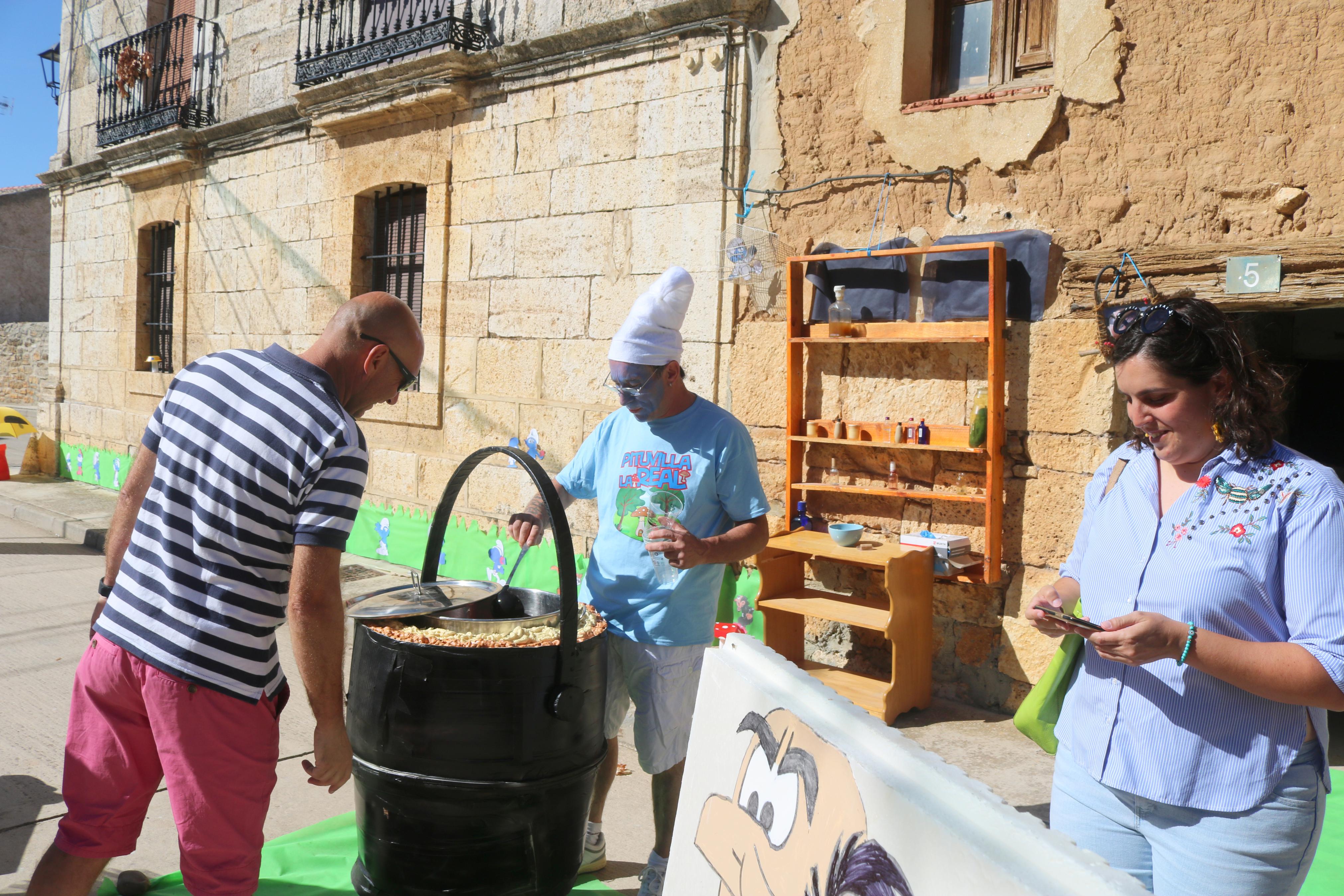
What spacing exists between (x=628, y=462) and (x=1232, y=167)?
308 centimetres

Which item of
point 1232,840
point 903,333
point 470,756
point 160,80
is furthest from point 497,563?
point 160,80

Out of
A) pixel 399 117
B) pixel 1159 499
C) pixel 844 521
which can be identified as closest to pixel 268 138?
pixel 399 117

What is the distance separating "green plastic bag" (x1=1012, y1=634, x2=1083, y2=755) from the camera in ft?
6.23

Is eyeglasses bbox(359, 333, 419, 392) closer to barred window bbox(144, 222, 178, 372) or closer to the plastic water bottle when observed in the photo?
the plastic water bottle

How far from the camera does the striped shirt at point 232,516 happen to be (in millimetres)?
2037

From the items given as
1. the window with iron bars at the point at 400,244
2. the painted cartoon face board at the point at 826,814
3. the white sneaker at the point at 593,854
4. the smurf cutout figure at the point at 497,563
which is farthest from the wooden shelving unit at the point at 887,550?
the window with iron bars at the point at 400,244

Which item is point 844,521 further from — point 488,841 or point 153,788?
point 153,788

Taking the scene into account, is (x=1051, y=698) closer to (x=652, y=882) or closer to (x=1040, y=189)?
(x=652, y=882)

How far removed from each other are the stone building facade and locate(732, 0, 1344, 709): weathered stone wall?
0.01m

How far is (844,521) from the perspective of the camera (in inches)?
206

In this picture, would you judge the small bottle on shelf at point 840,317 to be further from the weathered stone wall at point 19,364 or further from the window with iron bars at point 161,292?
the weathered stone wall at point 19,364

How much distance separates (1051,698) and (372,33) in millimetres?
7981

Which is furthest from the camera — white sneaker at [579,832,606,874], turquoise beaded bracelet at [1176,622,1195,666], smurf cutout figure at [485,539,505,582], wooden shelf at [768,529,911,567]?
smurf cutout figure at [485,539,505,582]

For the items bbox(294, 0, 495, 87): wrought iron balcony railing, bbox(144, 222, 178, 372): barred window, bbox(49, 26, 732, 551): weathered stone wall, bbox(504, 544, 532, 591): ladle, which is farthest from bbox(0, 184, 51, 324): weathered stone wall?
bbox(504, 544, 532, 591): ladle
